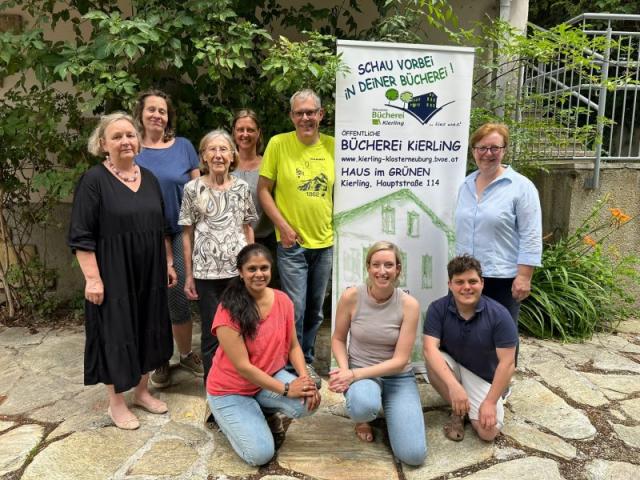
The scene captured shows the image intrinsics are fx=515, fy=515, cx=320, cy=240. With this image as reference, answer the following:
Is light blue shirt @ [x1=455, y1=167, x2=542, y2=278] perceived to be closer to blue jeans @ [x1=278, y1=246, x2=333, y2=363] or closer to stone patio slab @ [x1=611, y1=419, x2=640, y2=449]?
blue jeans @ [x1=278, y1=246, x2=333, y2=363]

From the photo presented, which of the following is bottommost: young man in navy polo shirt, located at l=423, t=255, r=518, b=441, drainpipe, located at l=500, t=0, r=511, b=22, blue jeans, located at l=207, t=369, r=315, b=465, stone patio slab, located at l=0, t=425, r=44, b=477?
stone patio slab, located at l=0, t=425, r=44, b=477

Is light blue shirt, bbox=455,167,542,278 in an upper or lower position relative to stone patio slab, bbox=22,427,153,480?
upper

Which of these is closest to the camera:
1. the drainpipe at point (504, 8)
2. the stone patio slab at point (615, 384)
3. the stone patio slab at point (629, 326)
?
the stone patio slab at point (615, 384)

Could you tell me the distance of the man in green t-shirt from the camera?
9.95ft

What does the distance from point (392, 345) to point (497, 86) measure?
2614 mm

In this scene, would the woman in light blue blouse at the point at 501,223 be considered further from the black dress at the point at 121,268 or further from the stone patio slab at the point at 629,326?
the stone patio slab at the point at 629,326

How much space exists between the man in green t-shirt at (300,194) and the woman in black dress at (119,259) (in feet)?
2.23

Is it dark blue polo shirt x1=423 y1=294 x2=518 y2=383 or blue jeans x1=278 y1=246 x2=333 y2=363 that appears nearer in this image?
dark blue polo shirt x1=423 y1=294 x2=518 y2=383

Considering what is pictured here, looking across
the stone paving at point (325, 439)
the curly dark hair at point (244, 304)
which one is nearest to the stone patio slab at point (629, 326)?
the stone paving at point (325, 439)

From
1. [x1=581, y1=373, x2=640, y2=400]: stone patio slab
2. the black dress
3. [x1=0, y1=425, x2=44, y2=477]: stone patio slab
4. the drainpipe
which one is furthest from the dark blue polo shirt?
the drainpipe

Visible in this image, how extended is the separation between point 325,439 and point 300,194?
138cm

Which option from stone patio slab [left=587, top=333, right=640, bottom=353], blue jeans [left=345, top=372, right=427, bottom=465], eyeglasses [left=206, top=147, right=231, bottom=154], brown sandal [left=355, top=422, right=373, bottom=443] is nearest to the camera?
blue jeans [left=345, top=372, right=427, bottom=465]

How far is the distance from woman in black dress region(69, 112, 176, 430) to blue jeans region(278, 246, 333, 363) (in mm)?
729

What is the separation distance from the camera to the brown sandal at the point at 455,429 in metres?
2.69
